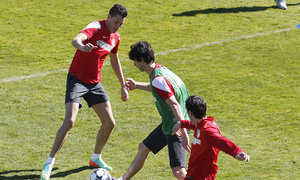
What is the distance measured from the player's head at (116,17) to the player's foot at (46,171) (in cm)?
215

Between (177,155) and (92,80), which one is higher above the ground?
(92,80)

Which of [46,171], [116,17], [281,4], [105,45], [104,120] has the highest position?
[116,17]

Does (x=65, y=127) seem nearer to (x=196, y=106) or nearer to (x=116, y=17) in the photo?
(x=116, y=17)

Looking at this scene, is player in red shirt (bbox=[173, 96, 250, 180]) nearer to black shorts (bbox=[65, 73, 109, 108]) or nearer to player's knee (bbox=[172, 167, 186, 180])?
player's knee (bbox=[172, 167, 186, 180])

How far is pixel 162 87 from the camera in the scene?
6.33 metres

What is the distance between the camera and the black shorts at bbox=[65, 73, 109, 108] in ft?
25.1

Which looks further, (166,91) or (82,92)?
(82,92)

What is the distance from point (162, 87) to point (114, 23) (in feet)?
5.87

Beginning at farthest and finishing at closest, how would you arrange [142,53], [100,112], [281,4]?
[281,4] → [100,112] → [142,53]

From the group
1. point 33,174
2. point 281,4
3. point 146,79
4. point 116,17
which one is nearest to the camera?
point 116,17

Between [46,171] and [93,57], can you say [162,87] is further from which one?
[46,171]

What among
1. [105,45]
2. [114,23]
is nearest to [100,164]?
[105,45]

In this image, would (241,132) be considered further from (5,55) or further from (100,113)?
(5,55)

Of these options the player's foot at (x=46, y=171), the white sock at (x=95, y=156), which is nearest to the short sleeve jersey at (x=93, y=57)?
the white sock at (x=95, y=156)
